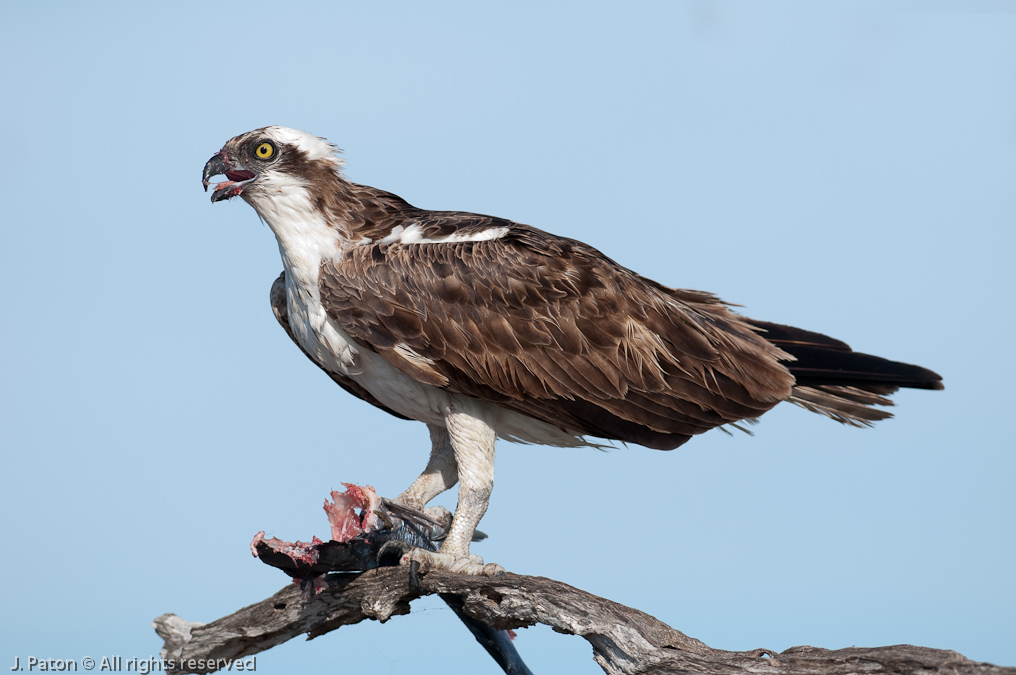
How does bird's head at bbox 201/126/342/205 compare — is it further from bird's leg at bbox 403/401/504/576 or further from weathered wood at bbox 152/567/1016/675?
weathered wood at bbox 152/567/1016/675

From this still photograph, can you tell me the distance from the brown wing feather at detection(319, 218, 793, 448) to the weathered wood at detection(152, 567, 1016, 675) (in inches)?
44.4

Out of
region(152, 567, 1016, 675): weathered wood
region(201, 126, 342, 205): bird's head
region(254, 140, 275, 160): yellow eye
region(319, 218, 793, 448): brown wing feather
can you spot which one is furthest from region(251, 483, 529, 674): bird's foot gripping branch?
region(254, 140, 275, 160): yellow eye

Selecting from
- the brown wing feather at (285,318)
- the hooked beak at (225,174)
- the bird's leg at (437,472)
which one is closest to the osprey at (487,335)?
the hooked beak at (225,174)

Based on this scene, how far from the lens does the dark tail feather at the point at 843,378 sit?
6.74 m

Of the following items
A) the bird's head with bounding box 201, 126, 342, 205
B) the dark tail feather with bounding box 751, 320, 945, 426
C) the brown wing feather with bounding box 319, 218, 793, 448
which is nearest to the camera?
the brown wing feather with bounding box 319, 218, 793, 448

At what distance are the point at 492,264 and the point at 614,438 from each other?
134cm

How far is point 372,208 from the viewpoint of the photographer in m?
6.71

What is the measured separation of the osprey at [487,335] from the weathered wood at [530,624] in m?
0.27

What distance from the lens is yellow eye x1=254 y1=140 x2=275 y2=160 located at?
21.3 feet

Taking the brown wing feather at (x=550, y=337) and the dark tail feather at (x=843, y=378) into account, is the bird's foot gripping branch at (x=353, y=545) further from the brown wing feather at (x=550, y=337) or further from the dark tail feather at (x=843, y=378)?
the dark tail feather at (x=843, y=378)

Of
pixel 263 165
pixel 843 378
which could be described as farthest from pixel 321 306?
pixel 843 378

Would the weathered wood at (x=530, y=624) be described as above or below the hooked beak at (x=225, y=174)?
below

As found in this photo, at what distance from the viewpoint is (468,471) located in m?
6.33

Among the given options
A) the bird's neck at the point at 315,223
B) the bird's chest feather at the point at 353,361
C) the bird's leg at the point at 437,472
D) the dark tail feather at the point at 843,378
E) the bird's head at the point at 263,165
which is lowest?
the bird's leg at the point at 437,472
